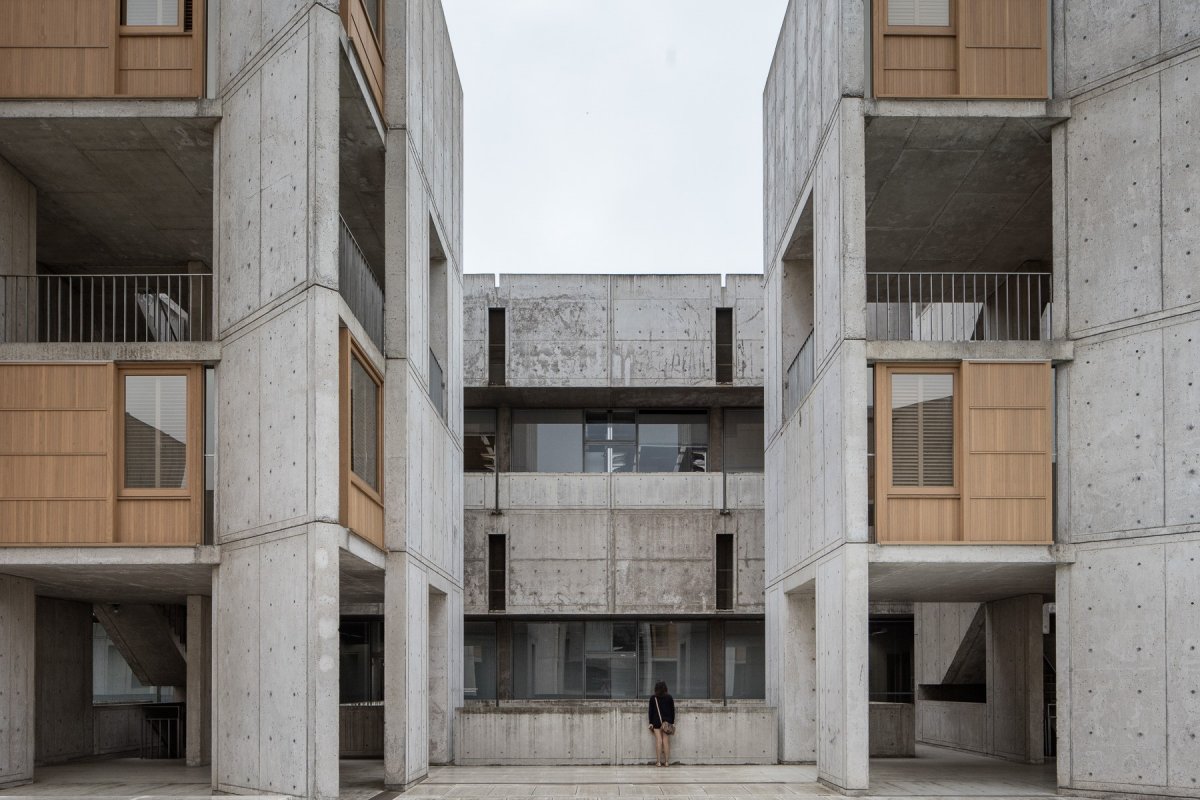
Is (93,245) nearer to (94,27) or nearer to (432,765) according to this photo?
(94,27)

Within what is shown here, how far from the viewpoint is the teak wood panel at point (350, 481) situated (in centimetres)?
1503

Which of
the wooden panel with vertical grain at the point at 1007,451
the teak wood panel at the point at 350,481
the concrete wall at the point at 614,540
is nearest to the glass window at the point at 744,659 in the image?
the concrete wall at the point at 614,540

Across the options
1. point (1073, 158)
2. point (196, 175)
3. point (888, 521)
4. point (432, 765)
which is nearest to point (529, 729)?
point (432, 765)

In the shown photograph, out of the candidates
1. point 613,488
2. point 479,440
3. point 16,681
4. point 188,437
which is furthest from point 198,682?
point 479,440

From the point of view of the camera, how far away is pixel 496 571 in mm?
31094

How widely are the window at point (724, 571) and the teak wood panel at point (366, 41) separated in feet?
53.3

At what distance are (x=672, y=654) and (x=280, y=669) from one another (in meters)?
19.3

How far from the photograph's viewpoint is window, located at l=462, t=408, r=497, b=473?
33031 mm

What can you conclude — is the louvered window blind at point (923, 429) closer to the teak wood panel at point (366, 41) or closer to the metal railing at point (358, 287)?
the metal railing at point (358, 287)

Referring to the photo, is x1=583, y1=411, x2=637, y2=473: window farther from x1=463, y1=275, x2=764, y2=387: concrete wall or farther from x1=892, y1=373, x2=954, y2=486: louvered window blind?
x1=892, y1=373, x2=954, y2=486: louvered window blind

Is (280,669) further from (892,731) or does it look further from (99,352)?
(892,731)

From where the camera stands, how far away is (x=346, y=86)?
16.1 m

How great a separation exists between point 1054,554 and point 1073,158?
197 inches

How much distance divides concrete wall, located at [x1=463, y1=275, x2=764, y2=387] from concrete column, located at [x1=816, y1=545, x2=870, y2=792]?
15428mm
